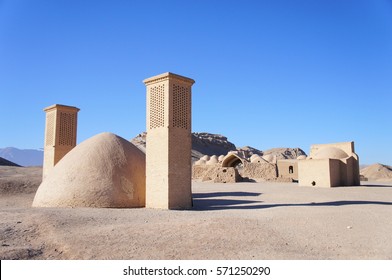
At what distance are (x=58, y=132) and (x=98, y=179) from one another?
4.72 metres

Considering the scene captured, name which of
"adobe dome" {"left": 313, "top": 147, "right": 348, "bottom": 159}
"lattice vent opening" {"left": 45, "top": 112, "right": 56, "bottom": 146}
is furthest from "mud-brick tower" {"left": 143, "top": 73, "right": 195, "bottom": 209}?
"adobe dome" {"left": 313, "top": 147, "right": 348, "bottom": 159}

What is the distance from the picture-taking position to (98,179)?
10.7 meters

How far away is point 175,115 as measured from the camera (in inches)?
406

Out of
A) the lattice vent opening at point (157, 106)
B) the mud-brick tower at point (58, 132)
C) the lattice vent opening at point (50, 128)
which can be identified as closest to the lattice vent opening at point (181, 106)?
the lattice vent opening at point (157, 106)

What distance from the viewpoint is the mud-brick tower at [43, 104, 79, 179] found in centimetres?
1419

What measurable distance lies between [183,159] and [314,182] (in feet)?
40.1

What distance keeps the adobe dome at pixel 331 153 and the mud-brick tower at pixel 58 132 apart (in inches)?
602

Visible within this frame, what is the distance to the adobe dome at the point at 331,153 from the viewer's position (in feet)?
71.5

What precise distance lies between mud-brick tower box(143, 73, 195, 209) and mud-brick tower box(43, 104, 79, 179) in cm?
536

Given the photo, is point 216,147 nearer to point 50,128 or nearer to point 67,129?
point 67,129

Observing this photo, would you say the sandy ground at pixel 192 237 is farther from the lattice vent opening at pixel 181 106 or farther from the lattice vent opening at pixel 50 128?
the lattice vent opening at pixel 50 128
